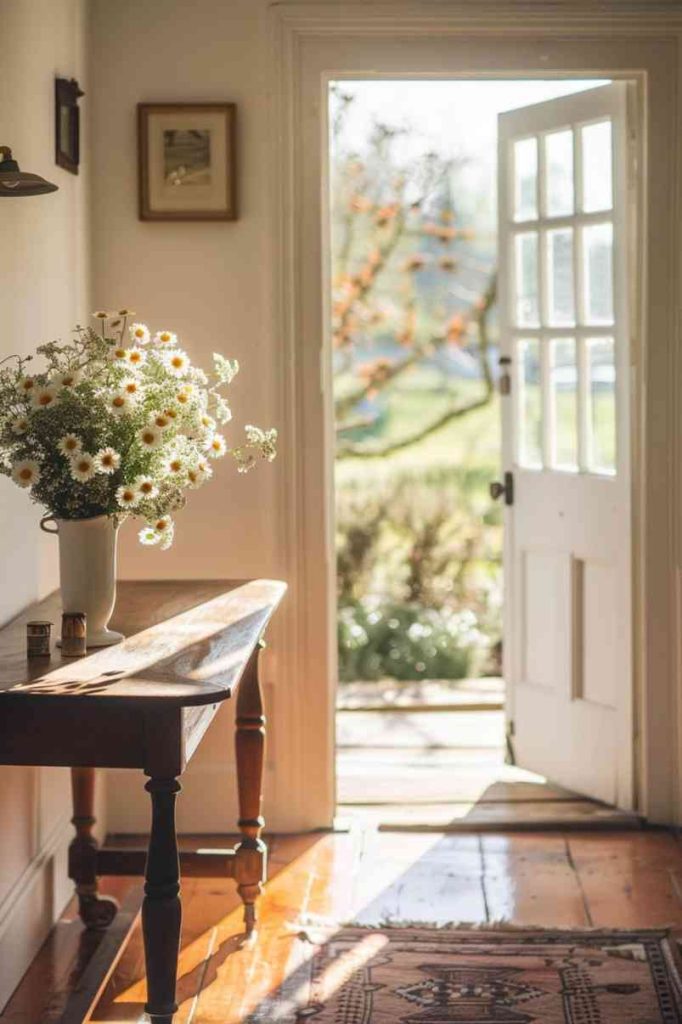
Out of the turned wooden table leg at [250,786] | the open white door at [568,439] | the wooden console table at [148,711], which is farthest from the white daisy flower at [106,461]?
the open white door at [568,439]

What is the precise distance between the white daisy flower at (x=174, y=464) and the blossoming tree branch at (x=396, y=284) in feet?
16.0

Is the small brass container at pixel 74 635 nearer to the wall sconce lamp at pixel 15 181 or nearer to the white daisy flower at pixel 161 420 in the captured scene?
the white daisy flower at pixel 161 420

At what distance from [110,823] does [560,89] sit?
9.43ft

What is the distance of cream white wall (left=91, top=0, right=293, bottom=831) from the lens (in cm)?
426

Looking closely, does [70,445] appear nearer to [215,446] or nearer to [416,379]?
[215,446]

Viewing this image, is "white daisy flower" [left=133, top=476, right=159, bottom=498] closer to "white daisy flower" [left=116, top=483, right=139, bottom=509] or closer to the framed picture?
"white daisy flower" [left=116, top=483, right=139, bottom=509]

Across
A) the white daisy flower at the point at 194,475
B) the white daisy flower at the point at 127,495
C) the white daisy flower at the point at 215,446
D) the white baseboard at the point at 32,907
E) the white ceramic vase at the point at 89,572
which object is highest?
the white daisy flower at the point at 215,446

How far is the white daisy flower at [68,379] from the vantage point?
9.20 ft

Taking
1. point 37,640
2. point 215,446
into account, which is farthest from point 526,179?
point 37,640

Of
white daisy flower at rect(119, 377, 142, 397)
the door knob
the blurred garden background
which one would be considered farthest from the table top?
the blurred garden background

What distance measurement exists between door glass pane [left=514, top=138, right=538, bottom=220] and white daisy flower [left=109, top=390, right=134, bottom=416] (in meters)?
2.38

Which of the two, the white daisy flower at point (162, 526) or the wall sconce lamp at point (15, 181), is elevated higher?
the wall sconce lamp at point (15, 181)

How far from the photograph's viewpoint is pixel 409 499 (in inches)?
293

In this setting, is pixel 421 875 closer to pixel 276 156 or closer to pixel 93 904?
pixel 93 904
